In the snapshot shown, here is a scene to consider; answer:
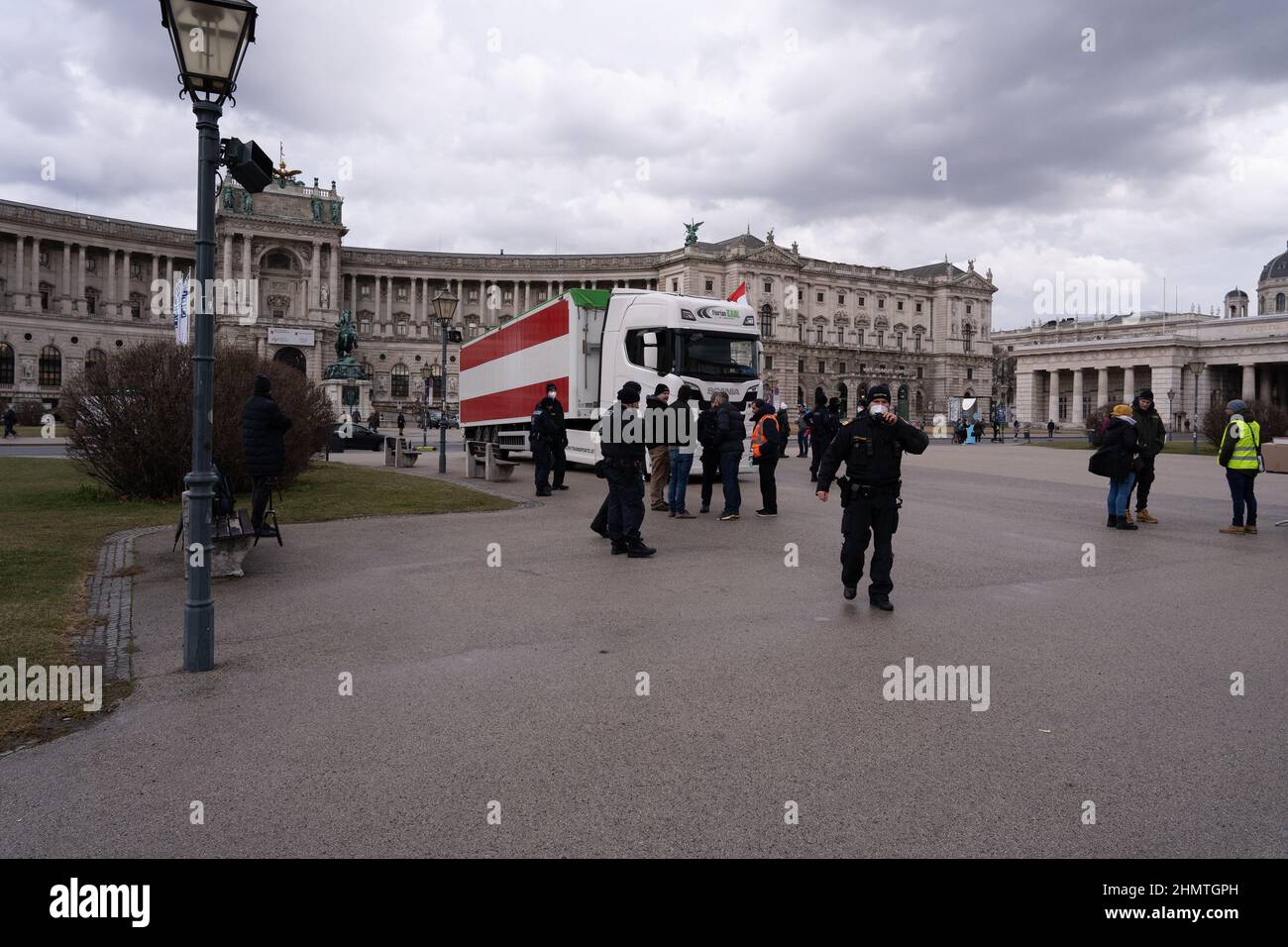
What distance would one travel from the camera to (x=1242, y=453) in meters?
13.3

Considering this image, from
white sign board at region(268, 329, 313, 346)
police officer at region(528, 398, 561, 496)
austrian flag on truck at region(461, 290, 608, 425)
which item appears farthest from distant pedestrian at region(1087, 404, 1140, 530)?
white sign board at region(268, 329, 313, 346)

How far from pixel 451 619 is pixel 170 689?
240 centimetres

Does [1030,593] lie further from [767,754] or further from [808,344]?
[808,344]

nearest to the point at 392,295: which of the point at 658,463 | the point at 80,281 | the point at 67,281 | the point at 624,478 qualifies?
the point at 80,281

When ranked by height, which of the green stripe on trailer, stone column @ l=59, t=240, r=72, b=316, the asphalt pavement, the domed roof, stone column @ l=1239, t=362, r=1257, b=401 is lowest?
the asphalt pavement

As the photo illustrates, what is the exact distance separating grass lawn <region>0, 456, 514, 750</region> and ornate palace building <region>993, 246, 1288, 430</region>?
73.7 metres

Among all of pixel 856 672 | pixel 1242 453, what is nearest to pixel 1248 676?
pixel 856 672

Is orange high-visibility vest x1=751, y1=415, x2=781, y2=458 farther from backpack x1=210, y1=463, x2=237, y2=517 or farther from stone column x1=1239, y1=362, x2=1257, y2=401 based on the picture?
stone column x1=1239, y1=362, x2=1257, y2=401

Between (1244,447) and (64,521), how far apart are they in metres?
17.7

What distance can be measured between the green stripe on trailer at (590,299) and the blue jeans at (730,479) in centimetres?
860

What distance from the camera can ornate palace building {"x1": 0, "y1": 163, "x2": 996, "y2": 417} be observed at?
8656 cm

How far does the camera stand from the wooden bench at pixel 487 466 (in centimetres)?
2214
